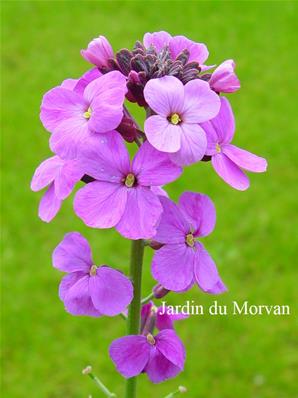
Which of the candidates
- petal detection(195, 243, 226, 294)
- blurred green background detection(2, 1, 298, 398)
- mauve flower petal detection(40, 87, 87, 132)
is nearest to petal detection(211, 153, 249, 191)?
petal detection(195, 243, 226, 294)

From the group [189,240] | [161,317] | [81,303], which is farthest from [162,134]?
[161,317]

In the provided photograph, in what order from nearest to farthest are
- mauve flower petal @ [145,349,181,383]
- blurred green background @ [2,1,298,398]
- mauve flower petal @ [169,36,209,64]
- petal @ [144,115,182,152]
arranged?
petal @ [144,115,182,152] < mauve flower petal @ [145,349,181,383] < mauve flower petal @ [169,36,209,64] < blurred green background @ [2,1,298,398]

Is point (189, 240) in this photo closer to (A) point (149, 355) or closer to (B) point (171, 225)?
(B) point (171, 225)

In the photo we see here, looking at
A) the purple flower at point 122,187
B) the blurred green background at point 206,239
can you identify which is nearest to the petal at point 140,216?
the purple flower at point 122,187

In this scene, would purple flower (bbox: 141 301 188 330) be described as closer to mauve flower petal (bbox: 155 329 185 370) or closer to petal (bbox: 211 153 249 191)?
mauve flower petal (bbox: 155 329 185 370)

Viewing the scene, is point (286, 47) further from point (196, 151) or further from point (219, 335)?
point (196, 151)

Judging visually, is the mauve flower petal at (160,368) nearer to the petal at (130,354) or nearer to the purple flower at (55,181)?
the petal at (130,354)

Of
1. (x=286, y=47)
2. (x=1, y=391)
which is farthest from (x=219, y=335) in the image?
(x=286, y=47)
